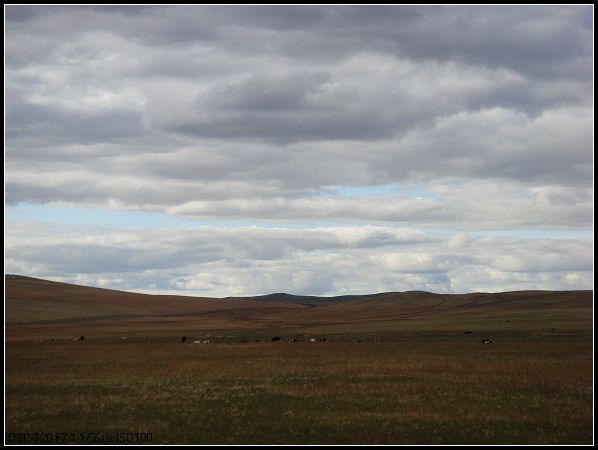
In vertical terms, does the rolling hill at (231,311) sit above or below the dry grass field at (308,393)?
above

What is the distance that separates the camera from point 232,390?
97.8 ft

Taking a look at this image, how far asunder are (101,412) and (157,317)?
418ft

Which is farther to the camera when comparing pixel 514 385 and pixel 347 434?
pixel 514 385

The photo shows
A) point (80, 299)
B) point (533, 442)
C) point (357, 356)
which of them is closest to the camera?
point (533, 442)

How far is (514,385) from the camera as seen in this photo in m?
30.5

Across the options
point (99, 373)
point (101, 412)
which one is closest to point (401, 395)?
point (101, 412)

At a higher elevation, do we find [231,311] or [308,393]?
[231,311]

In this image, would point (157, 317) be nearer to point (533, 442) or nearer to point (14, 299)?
point (14, 299)

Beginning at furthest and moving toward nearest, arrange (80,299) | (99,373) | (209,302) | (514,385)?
(209,302)
(80,299)
(99,373)
(514,385)

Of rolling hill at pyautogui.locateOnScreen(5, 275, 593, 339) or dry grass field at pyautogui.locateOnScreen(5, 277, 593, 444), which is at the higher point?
rolling hill at pyautogui.locateOnScreen(5, 275, 593, 339)

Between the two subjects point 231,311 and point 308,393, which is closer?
point 308,393

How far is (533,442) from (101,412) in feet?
47.0

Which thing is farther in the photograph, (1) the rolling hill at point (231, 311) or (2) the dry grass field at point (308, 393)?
(1) the rolling hill at point (231, 311)

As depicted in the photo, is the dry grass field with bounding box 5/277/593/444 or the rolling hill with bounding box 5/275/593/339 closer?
the dry grass field with bounding box 5/277/593/444
